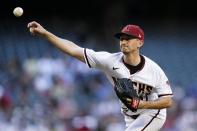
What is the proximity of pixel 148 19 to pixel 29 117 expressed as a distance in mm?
5478

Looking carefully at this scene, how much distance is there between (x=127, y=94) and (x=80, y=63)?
698cm

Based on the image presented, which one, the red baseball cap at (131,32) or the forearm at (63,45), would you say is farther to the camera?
the red baseball cap at (131,32)

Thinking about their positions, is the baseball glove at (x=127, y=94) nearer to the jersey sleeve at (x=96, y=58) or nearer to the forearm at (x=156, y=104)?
the forearm at (x=156, y=104)

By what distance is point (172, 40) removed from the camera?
1588 centimetres

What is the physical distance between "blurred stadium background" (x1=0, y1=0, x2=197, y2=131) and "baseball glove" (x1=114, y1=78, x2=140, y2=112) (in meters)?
5.23

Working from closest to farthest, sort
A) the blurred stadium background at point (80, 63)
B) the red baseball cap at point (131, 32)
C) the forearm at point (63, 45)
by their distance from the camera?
1. the forearm at point (63, 45)
2. the red baseball cap at point (131, 32)
3. the blurred stadium background at point (80, 63)

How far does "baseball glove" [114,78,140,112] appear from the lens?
6.64 m

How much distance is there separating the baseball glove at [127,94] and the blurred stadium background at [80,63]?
17.1 feet

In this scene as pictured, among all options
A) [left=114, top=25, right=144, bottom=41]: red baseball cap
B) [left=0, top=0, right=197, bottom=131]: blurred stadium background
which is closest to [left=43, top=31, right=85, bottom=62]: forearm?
[left=114, top=25, right=144, bottom=41]: red baseball cap

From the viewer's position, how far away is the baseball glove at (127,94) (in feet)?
21.8

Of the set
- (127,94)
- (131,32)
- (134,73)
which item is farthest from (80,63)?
(127,94)

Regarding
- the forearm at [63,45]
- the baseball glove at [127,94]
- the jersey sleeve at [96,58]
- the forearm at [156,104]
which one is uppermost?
the forearm at [63,45]

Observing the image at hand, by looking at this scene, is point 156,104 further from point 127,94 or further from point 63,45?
point 63,45

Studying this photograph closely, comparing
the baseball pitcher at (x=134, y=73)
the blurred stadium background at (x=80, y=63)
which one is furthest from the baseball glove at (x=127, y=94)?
the blurred stadium background at (x=80, y=63)
